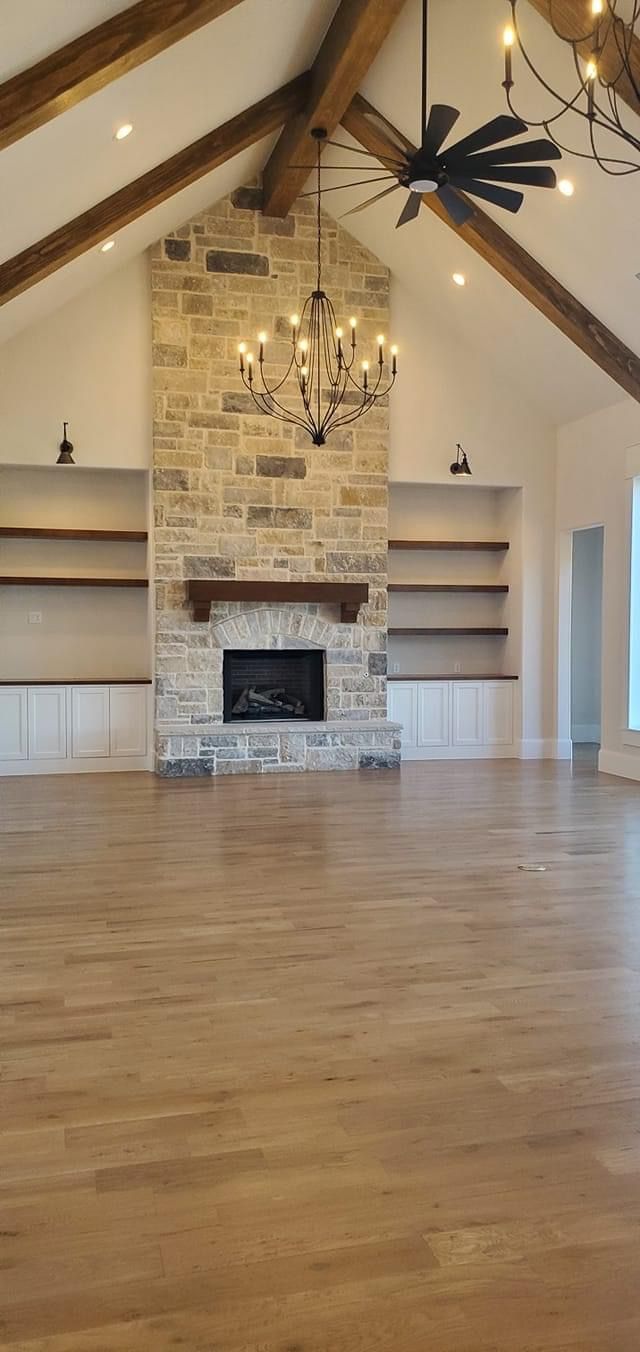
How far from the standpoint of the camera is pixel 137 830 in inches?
235

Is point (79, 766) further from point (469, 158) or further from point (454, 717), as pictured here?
point (469, 158)

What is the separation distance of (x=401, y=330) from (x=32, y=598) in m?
4.34

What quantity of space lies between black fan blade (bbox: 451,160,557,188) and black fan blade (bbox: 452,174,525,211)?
0.08 meters

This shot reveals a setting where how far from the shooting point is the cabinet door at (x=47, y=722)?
8219 mm

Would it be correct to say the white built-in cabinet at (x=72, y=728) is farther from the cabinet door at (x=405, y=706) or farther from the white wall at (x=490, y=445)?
the white wall at (x=490, y=445)

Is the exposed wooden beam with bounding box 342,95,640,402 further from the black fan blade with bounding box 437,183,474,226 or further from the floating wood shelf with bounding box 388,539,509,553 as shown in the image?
the floating wood shelf with bounding box 388,539,509,553

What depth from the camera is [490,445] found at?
9.31 m

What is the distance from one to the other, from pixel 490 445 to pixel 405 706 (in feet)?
8.96

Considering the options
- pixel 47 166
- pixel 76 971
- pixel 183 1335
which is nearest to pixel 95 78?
pixel 47 166

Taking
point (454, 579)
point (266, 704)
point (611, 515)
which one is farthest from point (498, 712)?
point (266, 704)

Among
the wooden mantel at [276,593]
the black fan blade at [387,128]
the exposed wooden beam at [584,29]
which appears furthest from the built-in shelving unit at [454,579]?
the exposed wooden beam at [584,29]

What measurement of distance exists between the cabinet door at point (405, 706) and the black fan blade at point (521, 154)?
5.31m

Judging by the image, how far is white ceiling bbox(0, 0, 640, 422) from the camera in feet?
16.5

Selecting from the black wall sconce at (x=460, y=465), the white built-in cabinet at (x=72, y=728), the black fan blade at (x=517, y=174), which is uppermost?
the black fan blade at (x=517, y=174)
